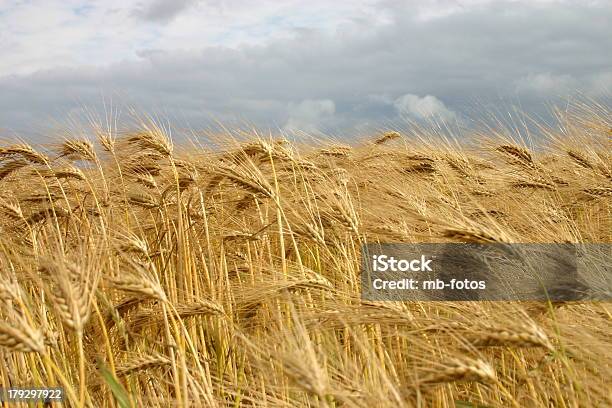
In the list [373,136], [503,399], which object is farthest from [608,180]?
[373,136]

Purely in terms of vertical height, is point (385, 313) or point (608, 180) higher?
point (608, 180)

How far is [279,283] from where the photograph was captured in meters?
2.22

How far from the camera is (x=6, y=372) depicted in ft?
8.28

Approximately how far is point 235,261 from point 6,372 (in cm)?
143

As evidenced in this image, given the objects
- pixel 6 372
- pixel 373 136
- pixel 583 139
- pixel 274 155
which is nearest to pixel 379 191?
pixel 274 155

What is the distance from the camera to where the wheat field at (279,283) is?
64.7 inches

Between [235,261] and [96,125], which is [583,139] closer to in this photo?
[235,261]

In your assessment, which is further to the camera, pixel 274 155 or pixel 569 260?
pixel 274 155

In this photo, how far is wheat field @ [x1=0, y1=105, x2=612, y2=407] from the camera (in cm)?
164

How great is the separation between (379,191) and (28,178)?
233 cm

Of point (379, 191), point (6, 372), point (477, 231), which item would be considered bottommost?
point (6, 372)

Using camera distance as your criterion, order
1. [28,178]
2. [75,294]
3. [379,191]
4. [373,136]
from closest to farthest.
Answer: [75,294] → [379,191] → [28,178] → [373,136]

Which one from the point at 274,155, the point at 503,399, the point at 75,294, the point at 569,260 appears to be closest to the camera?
the point at 75,294

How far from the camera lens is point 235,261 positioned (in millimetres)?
3711
